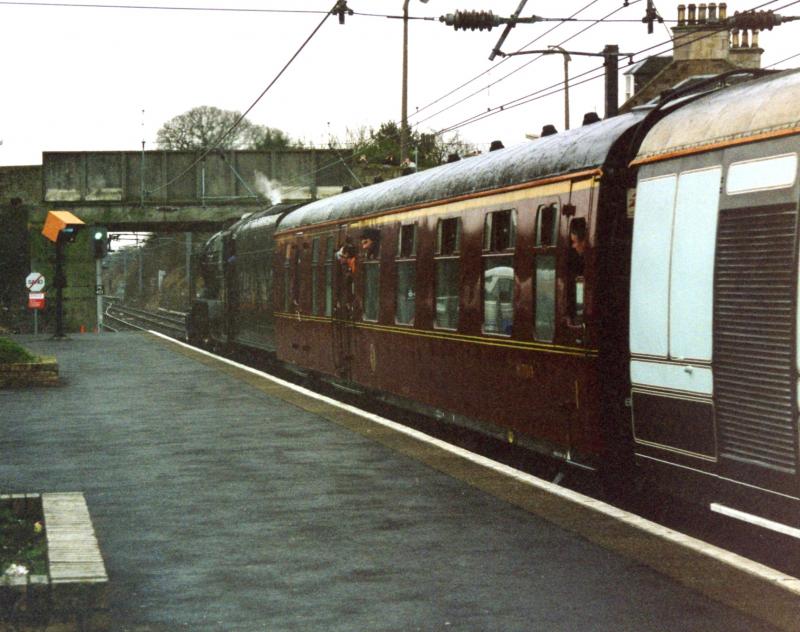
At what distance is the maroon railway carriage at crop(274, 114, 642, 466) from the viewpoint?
985 cm

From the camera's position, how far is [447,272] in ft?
45.8

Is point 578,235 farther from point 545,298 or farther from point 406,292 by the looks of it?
point 406,292

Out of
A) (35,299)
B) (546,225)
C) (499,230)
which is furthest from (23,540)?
(35,299)

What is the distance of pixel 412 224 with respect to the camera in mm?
15445

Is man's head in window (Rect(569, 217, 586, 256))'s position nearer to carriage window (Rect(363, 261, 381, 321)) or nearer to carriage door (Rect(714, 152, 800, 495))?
carriage door (Rect(714, 152, 800, 495))

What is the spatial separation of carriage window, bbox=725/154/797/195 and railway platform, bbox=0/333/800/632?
6.73 ft

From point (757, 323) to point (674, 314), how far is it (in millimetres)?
929

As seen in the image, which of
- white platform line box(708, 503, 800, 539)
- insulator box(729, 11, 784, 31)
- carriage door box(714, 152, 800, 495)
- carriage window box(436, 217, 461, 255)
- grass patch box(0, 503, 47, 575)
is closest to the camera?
grass patch box(0, 503, 47, 575)

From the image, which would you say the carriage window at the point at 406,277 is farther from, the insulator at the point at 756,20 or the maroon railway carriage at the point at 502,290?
the insulator at the point at 756,20

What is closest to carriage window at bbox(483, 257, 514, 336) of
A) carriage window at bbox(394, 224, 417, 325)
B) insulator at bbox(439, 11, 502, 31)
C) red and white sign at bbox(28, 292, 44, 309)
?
carriage window at bbox(394, 224, 417, 325)

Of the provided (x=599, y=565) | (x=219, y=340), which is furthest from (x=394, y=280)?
(x=219, y=340)

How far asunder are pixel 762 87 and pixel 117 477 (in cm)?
553

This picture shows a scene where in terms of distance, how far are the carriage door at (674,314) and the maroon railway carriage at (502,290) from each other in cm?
46

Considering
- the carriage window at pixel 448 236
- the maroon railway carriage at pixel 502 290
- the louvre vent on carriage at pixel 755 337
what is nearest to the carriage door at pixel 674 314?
the louvre vent on carriage at pixel 755 337
